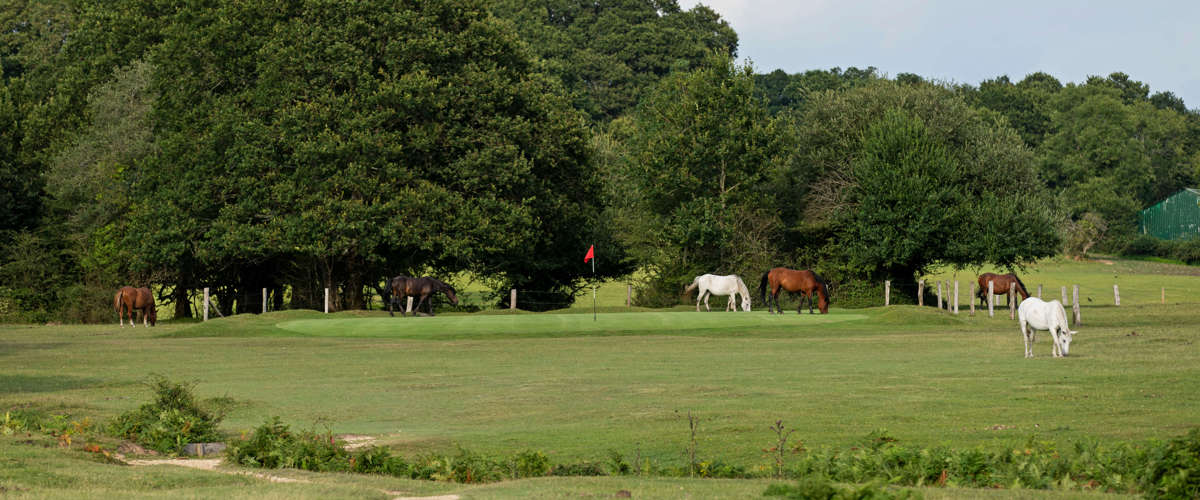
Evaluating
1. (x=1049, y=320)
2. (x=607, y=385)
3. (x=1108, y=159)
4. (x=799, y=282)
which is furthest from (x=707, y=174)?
(x=1108, y=159)

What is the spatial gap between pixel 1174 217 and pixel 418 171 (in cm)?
9287

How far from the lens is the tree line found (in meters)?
53.1

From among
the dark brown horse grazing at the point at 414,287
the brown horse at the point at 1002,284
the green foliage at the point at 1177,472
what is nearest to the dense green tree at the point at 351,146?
the dark brown horse grazing at the point at 414,287

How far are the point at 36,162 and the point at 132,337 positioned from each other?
1036 inches

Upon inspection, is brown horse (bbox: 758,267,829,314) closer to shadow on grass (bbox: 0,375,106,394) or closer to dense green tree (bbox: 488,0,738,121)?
shadow on grass (bbox: 0,375,106,394)

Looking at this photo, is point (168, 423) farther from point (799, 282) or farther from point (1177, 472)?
point (799, 282)

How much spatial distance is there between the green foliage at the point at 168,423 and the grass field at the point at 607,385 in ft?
3.09

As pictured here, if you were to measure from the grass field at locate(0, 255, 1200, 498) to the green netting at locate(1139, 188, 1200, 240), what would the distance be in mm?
79766

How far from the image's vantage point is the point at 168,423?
17.3 metres

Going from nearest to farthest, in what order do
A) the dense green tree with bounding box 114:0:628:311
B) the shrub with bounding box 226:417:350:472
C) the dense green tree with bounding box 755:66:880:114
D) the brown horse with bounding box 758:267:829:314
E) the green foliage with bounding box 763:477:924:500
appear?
the green foliage with bounding box 763:477:924:500, the shrub with bounding box 226:417:350:472, the brown horse with bounding box 758:267:829:314, the dense green tree with bounding box 114:0:628:311, the dense green tree with bounding box 755:66:880:114

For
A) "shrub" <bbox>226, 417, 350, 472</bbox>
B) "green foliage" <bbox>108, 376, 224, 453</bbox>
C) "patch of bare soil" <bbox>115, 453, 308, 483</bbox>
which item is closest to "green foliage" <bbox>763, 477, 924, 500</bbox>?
"shrub" <bbox>226, 417, 350, 472</bbox>

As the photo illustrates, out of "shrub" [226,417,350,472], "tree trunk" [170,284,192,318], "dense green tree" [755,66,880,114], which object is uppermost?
"dense green tree" [755,66,880,114]

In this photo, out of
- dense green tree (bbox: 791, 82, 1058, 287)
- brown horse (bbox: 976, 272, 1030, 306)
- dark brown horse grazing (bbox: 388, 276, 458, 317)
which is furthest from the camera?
dense green tree (bbox: 791, 82, 1058, 287)

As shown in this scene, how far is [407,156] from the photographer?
Answer: 54.0 m
